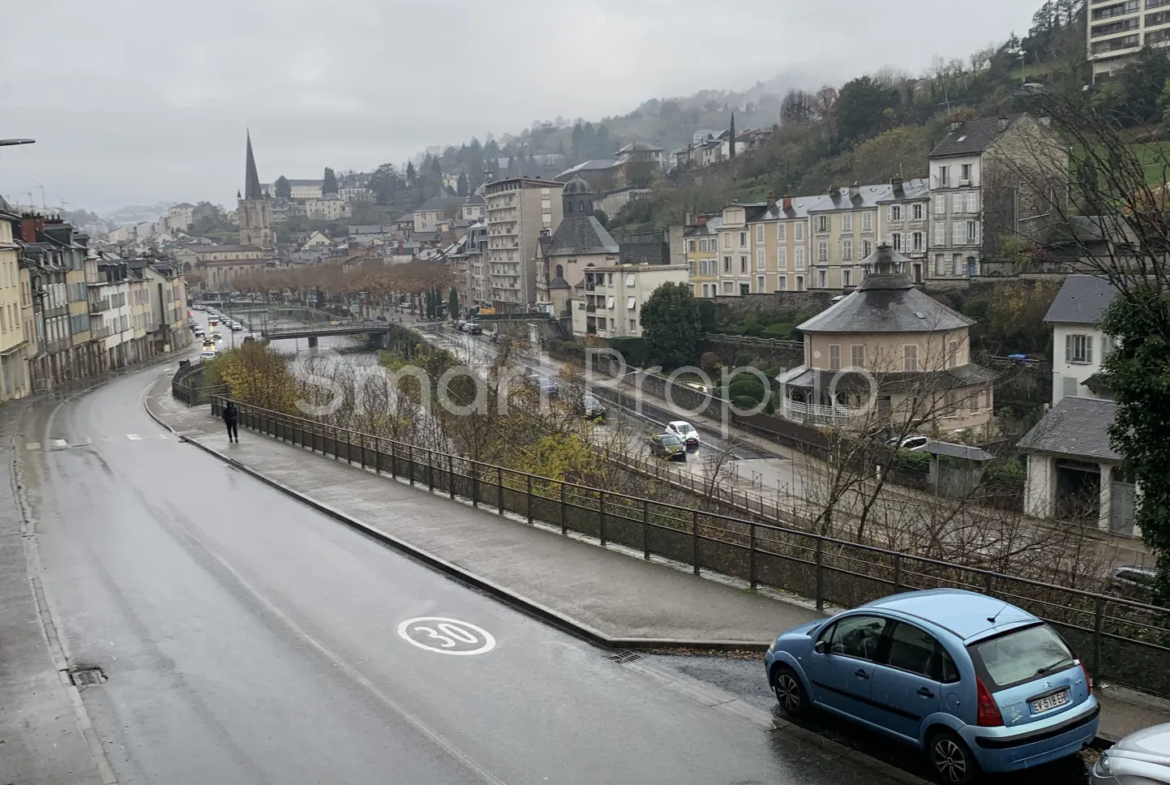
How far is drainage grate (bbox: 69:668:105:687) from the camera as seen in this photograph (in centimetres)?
1207

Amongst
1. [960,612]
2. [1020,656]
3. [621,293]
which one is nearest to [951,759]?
[1020,656]

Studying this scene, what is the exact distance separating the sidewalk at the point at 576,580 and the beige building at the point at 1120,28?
91.3m

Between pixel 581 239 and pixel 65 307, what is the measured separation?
178 feet

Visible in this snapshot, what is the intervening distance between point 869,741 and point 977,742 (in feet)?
4.98

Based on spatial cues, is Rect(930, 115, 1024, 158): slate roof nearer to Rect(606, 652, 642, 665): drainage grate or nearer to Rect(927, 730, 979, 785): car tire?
Rect(606, 652, 642, 665): drainage grate

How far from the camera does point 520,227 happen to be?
4857 inches

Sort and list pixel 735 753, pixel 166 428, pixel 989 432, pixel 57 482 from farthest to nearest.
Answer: pixel 989 432
pixel 166 428
pixel 57 482
pixel 735 753

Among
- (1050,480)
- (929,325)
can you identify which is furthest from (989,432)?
(1050,480)

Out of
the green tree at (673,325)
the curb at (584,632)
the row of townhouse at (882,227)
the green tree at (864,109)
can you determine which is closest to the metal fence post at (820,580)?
the curb at (584,632)

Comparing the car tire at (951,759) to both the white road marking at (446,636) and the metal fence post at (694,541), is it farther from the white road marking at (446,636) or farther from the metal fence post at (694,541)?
the metal fence post at (694,541)

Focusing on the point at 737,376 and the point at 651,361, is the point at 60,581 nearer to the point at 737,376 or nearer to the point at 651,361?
the point at 737,376

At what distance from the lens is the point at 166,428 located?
40.8 meters

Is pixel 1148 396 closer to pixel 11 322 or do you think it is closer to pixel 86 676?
pixel 86 676

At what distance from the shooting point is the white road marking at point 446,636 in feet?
41.9
